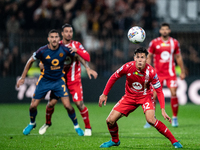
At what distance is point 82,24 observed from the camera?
14.9 metres

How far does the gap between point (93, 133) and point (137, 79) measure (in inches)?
92.9

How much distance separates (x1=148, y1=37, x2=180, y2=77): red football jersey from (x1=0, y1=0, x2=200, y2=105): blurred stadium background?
4828 mm

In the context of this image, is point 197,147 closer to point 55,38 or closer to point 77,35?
point 55,38

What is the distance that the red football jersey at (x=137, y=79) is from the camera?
19.6 ft

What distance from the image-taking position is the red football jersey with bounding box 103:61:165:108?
5.97m

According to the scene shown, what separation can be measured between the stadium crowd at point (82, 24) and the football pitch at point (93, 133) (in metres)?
2.83

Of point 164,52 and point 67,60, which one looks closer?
point 67,60

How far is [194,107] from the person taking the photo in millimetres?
13055

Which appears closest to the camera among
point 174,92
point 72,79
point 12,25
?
point 72,79

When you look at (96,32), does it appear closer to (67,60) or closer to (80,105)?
(67,60)

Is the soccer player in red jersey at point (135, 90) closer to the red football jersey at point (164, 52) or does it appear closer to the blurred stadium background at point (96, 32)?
the red football jersey at point (164, 52)

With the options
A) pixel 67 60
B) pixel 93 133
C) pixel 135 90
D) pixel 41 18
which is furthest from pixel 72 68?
pixel 41 18

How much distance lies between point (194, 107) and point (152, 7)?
5.07 metres

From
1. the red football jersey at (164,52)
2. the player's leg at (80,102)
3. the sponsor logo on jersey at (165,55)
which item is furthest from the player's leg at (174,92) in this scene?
the player's leg at (80,102)
